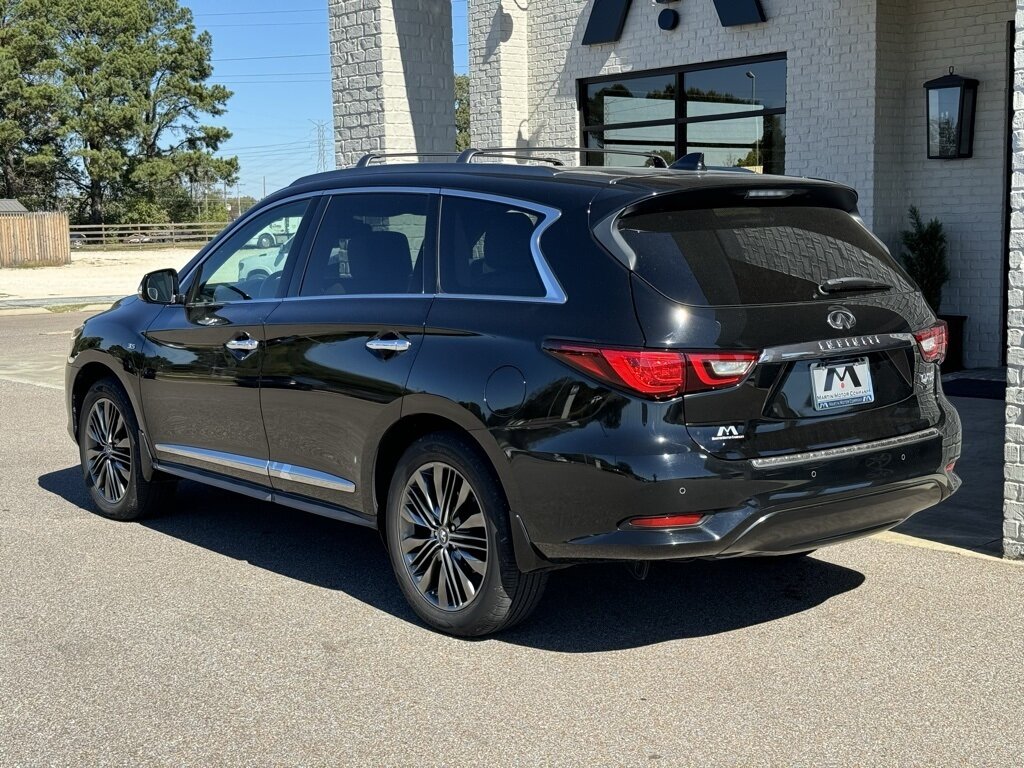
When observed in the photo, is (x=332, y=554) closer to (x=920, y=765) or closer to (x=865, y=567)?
(x=865, y=567)

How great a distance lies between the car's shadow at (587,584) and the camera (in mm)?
5328

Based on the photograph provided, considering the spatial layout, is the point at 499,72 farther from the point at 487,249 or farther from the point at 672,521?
the point at 672,521

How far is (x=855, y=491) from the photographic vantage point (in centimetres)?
488

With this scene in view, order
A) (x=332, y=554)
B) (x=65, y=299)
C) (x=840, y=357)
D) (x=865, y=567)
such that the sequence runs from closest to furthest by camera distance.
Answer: (x=840, y=357), (x=865, y=567), (x=332, y=554), (x=65, y=299)

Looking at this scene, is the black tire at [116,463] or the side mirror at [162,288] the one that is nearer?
the side mirror at [162,288]

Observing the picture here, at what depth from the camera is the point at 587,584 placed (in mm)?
5961

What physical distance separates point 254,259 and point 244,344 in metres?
0.51

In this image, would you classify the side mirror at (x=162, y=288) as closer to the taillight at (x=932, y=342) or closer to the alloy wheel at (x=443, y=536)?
the alloy wheel at (x=443, y=536)

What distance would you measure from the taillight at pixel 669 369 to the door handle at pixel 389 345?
3.40 ft

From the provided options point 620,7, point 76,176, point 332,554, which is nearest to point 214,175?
point 76,176

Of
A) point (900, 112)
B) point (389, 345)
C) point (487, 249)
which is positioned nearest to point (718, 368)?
point (487, 249)

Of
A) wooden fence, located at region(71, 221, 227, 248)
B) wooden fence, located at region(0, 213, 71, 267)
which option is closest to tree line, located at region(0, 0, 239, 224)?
wooden fence, located at region(71, 221, 227, 248)

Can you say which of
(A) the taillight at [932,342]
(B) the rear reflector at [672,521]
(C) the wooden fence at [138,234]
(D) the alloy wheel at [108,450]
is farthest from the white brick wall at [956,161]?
(C) the wooden fence at [138,234]

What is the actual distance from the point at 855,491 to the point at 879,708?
0.84 meters
